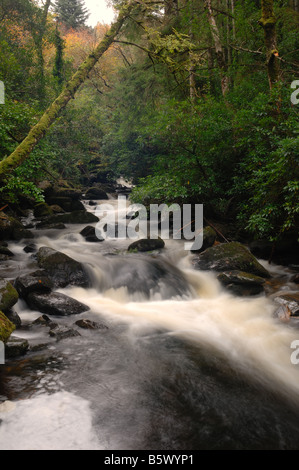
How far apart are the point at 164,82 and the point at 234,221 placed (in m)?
7.80

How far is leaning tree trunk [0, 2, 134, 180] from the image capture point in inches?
264

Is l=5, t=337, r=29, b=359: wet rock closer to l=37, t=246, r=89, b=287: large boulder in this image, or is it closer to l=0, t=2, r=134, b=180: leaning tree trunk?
l=37, t=246, r=89, b=287: large boulder

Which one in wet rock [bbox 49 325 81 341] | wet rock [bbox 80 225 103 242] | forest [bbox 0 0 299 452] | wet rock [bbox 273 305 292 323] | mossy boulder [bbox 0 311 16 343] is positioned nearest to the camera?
forest [bbox 0 0 299 452]

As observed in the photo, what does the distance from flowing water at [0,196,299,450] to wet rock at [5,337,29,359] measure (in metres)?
0.11

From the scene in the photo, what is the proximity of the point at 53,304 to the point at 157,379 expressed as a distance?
2830 mm

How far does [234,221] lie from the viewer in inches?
432

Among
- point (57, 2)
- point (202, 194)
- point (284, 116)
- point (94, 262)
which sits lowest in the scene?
point (94, 262)

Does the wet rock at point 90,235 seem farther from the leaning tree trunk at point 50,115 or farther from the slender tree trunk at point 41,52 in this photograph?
the slender tree trunk at point 41,52

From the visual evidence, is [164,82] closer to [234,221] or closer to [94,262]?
[234,221]

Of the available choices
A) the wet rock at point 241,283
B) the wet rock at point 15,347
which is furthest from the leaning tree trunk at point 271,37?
the wet rock at point 15,347

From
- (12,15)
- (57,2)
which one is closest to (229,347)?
(12,15)

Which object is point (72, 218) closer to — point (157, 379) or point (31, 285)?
point (31, 285)

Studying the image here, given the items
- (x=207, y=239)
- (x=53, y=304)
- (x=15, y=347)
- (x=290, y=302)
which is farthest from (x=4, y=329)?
(x=207, y=239)

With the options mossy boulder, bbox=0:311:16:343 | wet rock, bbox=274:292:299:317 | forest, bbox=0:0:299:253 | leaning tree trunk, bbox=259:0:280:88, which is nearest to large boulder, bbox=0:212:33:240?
forest, bbox=0:0:299:253
